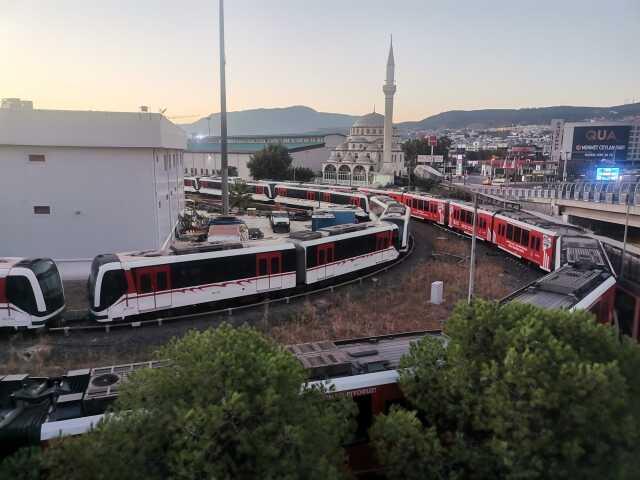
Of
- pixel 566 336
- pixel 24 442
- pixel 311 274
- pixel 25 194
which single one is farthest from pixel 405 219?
pixel 24 442

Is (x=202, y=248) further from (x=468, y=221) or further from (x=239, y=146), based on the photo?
(x=239, y=146)

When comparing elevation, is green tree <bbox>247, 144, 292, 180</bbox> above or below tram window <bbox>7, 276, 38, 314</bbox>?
above

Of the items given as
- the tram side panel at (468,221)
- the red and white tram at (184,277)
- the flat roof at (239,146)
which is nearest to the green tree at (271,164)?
the flat roof at (239,146)

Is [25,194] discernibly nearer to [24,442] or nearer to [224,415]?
[24,442]

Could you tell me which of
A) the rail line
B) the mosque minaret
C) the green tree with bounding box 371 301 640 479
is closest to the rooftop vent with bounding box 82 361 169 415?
the green tree with bounding box 371 301 640 479

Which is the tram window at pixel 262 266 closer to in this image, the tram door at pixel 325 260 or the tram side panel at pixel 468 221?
the tram door at pixel 325 260

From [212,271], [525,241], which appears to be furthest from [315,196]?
[212,271]

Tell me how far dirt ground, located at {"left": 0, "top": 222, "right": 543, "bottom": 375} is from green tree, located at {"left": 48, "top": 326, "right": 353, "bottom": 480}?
901 cm

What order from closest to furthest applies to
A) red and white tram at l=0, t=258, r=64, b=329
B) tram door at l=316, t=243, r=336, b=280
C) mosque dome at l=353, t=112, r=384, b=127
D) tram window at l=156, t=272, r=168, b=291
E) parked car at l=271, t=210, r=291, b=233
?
red and white tram at l=0, t=258, r=64, b=329 < tram window at l=156, t=272, r=168, b=291 < tram door at l=316, t=243, r=336, b=280 < parked car at l=271, t=210, r=291, b=233 < mosque dome at l=353, t=112, r=384, b=127

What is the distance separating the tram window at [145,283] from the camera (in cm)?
1633

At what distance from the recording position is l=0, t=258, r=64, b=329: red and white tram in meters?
15.2

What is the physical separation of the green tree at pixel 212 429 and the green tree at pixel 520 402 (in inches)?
62.5

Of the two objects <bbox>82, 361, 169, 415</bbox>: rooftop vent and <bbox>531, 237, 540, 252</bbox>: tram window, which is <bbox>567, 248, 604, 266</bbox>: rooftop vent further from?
<bbox>82, 361, 169, 415</bbox>: rooftop vent

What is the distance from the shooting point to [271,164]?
2970 inches
